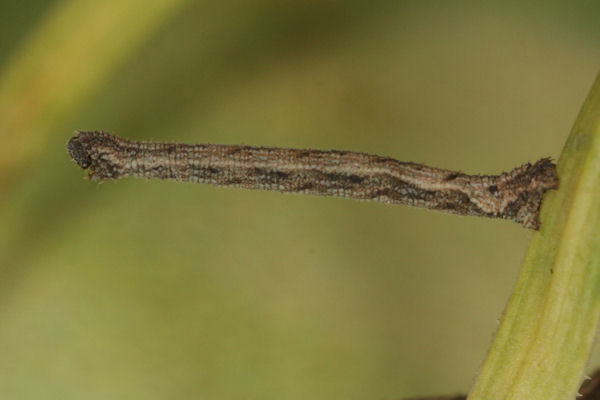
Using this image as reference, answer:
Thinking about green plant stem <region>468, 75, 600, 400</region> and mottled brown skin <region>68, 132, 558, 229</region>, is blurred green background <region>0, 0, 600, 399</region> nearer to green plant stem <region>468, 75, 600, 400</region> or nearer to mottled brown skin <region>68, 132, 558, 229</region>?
mottled brown skin <region>68, 132, 558, 229</region>

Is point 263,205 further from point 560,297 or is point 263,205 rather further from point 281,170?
point 560,297

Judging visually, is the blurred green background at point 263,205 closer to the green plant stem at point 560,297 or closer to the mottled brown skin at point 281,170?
the mottled brown skin at point 281,170

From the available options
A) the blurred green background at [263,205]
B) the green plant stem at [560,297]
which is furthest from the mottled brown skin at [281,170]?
the green plant stem at [560,297]

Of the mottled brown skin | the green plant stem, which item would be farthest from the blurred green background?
the green plant stem

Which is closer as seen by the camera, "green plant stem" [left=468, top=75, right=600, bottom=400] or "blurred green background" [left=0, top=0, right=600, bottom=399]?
"green plant stem" [left=468, top=75, right=600, bottom=400]

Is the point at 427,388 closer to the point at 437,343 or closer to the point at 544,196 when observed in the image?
the point at 437,343

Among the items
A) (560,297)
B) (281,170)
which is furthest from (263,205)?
(560,297)
